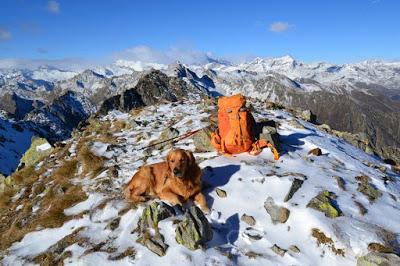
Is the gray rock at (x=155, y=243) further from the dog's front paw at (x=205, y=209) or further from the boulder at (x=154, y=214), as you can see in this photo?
the dog's front paw at (x=205, y=209)

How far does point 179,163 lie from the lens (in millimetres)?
12000

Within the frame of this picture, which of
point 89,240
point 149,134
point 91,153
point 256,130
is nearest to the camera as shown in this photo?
point 89,240

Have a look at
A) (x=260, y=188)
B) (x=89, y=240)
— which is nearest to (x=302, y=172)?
(x=260, y=188)

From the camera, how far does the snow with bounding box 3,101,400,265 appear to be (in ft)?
33.8

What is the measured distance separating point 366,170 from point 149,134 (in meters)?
10.5

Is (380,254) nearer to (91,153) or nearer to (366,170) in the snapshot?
(366,170)

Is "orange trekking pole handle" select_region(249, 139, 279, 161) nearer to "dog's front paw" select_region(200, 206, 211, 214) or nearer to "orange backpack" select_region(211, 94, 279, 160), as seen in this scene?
"orange backpack" select_region(211, 94, 279, 160)

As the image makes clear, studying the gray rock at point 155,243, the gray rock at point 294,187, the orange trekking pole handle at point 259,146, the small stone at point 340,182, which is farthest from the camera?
the orange trekking pole handle at point 259,146

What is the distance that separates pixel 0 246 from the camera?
41.1 feet

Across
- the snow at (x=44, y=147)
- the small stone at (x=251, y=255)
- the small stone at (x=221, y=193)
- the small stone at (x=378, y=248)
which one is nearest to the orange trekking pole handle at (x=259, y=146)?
the small stone at (x=221, y=193)

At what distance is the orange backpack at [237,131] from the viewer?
15703 mm

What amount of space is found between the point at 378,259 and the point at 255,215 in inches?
143

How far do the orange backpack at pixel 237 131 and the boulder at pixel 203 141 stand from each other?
0.67 meters

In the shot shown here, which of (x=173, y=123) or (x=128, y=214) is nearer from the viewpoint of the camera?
(x=128, y=214)
